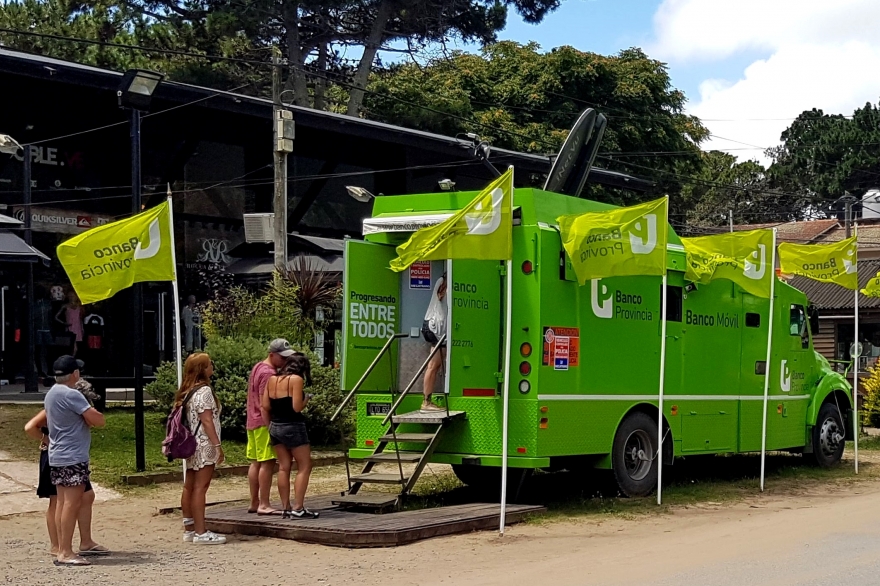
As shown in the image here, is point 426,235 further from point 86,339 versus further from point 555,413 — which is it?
point 86,339

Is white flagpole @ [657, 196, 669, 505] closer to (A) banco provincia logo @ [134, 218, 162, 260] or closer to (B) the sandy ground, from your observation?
(B) the sandy ground

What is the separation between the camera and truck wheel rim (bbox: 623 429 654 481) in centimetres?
1267

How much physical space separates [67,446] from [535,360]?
4.58 m

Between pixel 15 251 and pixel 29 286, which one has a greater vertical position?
pixel 15 251

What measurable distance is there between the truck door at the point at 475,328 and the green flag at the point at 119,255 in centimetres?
311

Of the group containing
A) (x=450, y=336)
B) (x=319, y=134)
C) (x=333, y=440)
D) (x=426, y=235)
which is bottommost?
(x=333, y=440)

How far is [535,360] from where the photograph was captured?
11375 mm

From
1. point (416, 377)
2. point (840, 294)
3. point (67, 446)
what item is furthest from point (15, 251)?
point (840, 294)

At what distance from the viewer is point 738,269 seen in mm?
13633

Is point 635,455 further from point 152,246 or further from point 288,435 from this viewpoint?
point 152,246

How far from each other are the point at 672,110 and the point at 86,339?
26.4 metres

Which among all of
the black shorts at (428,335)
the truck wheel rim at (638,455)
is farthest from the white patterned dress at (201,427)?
the truck wheel rim at (638,455)

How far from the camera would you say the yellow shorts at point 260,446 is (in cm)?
1086

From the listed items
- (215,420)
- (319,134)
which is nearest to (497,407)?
(215,420)
